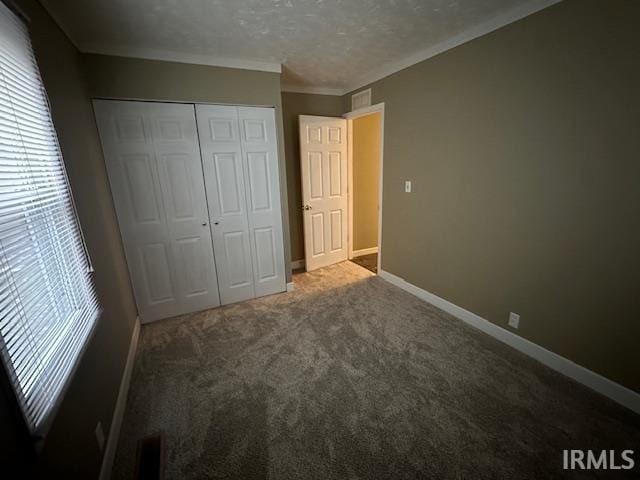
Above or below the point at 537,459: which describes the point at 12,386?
above

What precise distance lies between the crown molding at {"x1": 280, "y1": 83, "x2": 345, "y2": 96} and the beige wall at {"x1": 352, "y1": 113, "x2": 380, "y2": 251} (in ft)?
1.50

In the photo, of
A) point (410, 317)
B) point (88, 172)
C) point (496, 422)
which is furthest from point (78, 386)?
point (410, 317)

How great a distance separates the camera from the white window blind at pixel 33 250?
0.86m

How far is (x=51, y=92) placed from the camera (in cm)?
145

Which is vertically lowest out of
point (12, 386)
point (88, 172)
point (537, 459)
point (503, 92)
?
point (537, 459)

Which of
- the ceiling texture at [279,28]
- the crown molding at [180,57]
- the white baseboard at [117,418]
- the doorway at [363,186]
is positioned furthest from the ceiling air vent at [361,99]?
the white baseboard at [117,418]

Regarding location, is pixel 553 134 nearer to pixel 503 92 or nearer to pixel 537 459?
pixel 503 92

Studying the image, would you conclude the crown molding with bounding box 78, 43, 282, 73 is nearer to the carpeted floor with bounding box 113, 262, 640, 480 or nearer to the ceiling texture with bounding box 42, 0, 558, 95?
the ceiling texture with bounding box 42, 0, 558, 95

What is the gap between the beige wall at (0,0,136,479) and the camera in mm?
1058

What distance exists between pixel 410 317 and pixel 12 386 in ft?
8.46

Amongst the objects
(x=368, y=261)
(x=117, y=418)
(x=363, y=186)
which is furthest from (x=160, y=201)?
(x=368, y=261)

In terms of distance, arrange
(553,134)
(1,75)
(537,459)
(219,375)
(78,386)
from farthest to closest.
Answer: (219,375) < (553,134) < (537,459) < (78,386) < (1,75)

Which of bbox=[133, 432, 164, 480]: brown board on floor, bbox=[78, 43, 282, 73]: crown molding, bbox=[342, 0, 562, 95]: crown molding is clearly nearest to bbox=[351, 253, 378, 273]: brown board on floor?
bbox=[342, 0, 562, 95]: crown molding

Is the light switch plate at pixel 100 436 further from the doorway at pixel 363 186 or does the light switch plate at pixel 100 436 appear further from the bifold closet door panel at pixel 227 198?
the doorway at pixel 363 186
